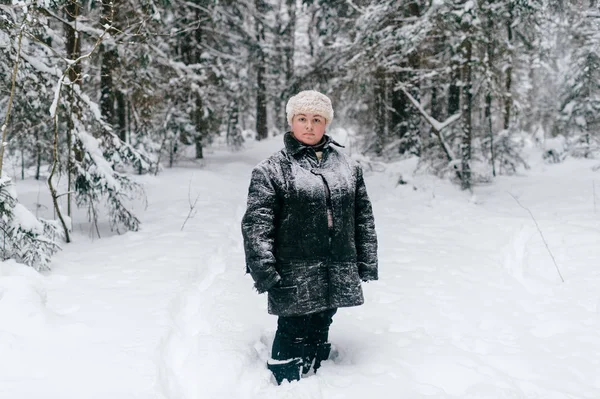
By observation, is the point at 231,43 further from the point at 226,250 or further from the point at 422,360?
the point at 422,360

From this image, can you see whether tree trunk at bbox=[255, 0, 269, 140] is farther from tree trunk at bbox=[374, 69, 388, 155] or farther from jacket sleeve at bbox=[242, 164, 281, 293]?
jacket sleeve at bbox=[242, 164, 281, 293]

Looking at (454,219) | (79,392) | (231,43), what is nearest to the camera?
(79,392)

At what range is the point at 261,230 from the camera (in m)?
3.06

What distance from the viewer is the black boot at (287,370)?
3.31 m

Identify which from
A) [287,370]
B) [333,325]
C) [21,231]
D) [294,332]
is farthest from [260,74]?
[287,370]

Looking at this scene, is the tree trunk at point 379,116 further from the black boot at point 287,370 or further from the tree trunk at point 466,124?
the black boot at point 287,370

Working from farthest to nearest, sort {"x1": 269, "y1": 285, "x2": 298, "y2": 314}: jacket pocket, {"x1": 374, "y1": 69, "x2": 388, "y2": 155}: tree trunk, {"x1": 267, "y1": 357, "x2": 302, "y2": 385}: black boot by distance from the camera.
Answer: {"x1": 374, "y1": 69, "x2": 388, "y2": 155}: tree trunk, {"x1": 267, "y1": 357, "x2": 302, "y2": 385}: black boot, {"x1": 269, "y1": 285, "x2": 298, "y2": 314}: jacket pocket

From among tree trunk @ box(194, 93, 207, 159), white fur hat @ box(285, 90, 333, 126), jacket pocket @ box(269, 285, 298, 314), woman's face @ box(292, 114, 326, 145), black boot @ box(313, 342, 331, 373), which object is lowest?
black boot @ box(313, 342, 331, 373)

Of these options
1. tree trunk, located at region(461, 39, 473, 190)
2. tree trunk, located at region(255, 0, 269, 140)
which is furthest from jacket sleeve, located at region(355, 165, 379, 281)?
tree trunk, located at region(255, 0, 269, 140)

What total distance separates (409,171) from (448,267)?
24.3 feet

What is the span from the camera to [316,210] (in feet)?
10.4

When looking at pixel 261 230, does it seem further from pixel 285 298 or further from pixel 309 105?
pixel 309 105

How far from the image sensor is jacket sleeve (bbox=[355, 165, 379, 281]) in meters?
3.46

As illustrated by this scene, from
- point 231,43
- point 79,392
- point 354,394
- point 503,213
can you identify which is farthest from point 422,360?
Result: point 231,43
